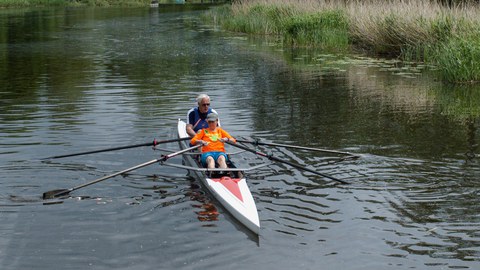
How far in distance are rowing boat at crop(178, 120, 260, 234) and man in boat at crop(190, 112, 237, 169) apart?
0.83 ft

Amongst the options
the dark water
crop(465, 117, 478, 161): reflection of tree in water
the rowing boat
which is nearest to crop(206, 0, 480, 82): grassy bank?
the dark water

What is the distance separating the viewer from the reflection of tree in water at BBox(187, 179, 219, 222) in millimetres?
11758

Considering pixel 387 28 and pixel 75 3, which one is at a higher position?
pixel 75 3

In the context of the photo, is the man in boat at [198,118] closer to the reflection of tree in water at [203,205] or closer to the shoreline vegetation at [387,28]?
the reflection of tree in water at [203,205]

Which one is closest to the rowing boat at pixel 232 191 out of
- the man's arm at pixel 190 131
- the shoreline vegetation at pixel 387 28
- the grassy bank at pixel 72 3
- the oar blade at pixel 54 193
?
the man's arm at pixel 190 131

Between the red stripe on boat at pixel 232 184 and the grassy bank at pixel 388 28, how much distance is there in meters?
14.6

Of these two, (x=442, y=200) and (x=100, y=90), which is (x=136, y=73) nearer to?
(x=100, y=90)

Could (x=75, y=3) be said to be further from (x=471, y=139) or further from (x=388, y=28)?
(x=471, y=139)

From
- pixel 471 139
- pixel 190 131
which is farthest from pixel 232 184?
pixel 471 139

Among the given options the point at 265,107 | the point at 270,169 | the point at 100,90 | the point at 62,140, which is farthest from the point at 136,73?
the point at 270,169

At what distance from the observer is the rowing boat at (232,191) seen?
1113cm

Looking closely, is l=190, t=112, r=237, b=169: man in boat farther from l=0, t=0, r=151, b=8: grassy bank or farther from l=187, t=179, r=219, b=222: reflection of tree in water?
l=0, t=0, r=151, b=8: grassy bank

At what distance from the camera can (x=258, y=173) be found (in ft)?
47.1

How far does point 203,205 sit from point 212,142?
1900mm
